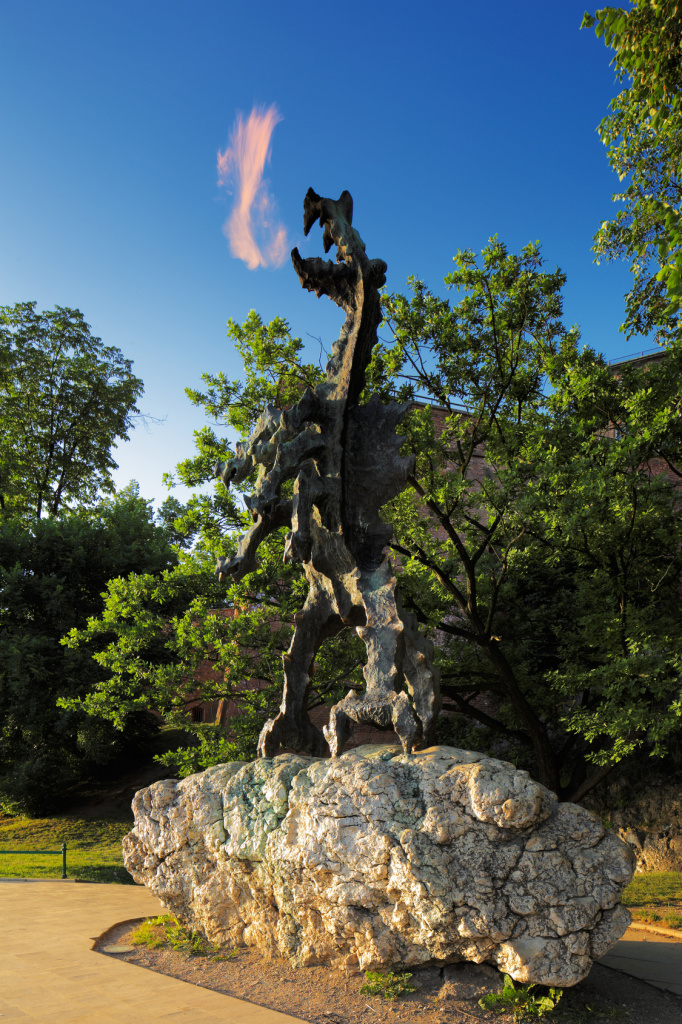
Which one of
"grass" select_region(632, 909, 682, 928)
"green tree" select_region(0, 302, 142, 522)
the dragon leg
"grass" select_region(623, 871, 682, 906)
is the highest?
"green tree" select_region(0, 302, 142, 522)

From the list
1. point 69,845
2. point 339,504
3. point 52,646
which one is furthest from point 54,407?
point 339,504

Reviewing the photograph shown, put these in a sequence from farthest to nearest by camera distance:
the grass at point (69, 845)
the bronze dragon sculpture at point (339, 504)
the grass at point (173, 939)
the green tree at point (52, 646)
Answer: the green tree at point (52, 646)
the grass at point (69, 845)
the bronze dragon sculpture at point (339, 504)
the grass at point (173, 939)

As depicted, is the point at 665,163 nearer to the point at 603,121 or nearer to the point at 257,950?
the point at 603,121

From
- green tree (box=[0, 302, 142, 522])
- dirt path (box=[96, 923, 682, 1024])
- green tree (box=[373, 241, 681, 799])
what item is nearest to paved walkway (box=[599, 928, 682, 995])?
dirt path (box=[96, 923, 682, 1024])

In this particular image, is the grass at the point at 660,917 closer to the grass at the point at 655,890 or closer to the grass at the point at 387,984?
the grass at the point at 655,890

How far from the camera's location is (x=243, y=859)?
6.05 metres

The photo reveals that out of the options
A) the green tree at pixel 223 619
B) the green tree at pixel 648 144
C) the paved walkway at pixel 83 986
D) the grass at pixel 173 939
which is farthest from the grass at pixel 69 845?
the green tree at pixel 648 144

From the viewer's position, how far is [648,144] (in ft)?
31.5

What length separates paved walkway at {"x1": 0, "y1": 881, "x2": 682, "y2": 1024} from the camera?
480 centimetres

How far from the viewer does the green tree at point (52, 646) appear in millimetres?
17266

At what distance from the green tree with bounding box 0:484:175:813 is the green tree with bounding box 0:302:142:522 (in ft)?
9.85

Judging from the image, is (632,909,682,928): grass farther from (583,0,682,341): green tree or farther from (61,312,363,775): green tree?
(583,0,682,341): green tree

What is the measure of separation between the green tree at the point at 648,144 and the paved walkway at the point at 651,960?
6174mm

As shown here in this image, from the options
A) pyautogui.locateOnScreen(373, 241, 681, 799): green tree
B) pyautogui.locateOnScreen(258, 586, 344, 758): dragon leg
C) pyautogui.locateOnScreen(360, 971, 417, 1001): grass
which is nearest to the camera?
pyautogui.locateOnScreen(360, 971, 417, 1001): grass
